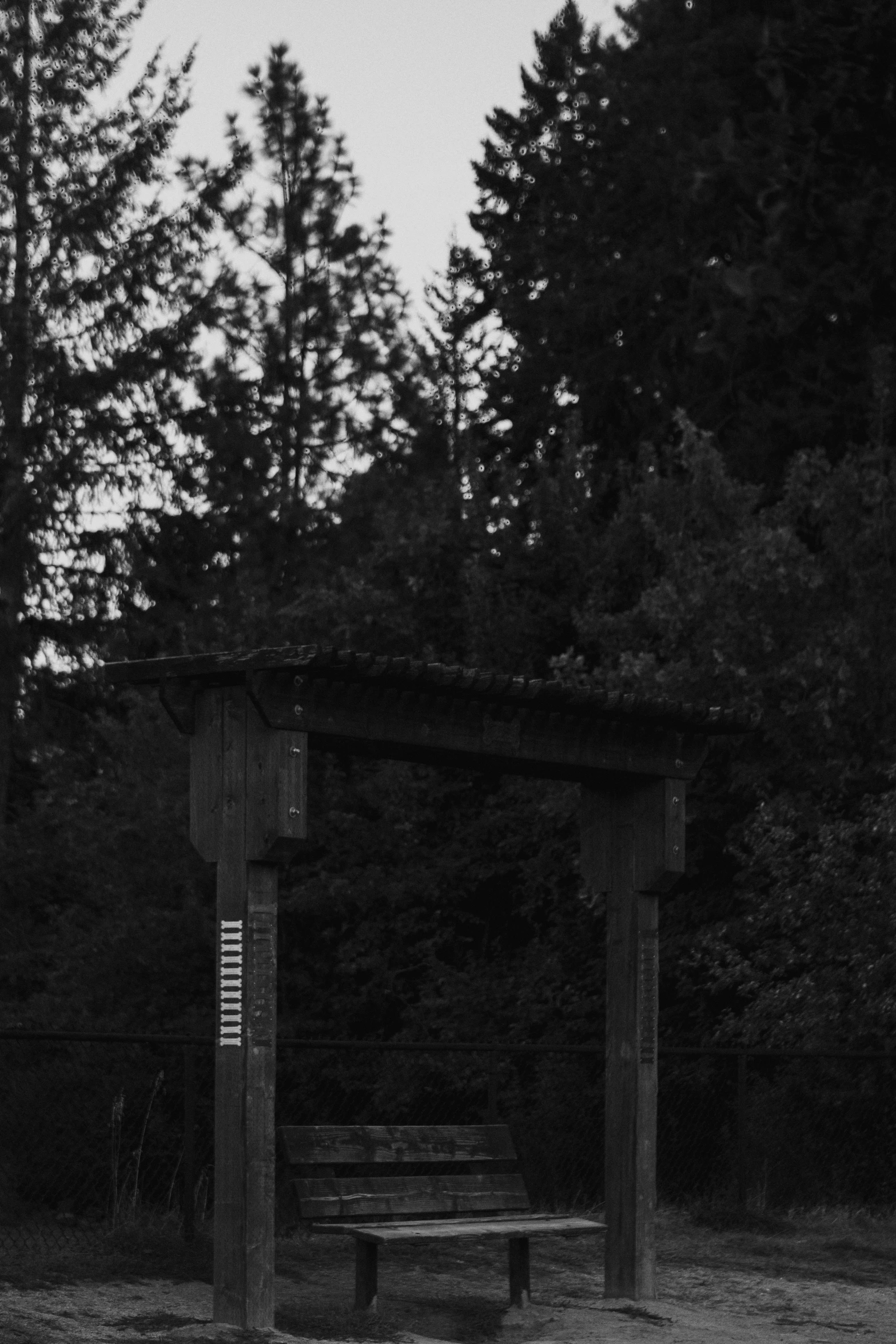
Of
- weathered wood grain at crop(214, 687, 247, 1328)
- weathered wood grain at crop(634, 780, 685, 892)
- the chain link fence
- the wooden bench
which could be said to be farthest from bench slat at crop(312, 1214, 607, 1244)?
weathered wood grain at crop(634, 780, 685, 892)

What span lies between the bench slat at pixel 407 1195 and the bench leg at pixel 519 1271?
1.33 ft

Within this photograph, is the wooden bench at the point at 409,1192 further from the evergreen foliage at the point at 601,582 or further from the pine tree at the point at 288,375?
the pine tree at the point at 288,375

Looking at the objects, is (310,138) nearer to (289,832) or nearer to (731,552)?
(731,552)

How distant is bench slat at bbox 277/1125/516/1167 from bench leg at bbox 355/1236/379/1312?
501 millimetres

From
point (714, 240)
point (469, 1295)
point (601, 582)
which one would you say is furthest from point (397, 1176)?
point (714, 240)

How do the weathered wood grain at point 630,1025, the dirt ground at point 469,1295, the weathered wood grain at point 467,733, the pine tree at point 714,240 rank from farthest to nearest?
1. the pine tree at point 714,240
2. the weathered wood grain at point 630,1025
3. the weathered wood grain at point 467,733
4. the dirt ground at point 469,1295

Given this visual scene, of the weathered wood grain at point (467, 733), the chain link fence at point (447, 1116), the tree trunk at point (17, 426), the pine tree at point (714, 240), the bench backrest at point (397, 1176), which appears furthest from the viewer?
the tree trunk at point (17, 426)

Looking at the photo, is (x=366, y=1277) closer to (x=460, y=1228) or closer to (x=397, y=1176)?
(x=460, y=1228)

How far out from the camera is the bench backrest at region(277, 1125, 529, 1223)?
954cm

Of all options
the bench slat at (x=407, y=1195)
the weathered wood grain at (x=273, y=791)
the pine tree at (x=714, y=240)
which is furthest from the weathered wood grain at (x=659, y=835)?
the pine tree at (x=714, y=240)

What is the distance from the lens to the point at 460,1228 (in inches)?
376

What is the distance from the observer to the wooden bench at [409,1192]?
30.9 feet

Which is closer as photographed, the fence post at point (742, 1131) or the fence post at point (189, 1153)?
the fence post at point (189, 1153)

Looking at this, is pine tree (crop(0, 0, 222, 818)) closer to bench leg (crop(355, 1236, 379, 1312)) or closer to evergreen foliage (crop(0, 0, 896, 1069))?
evergreen foliage (crop(0, 0, 896, 1069))
